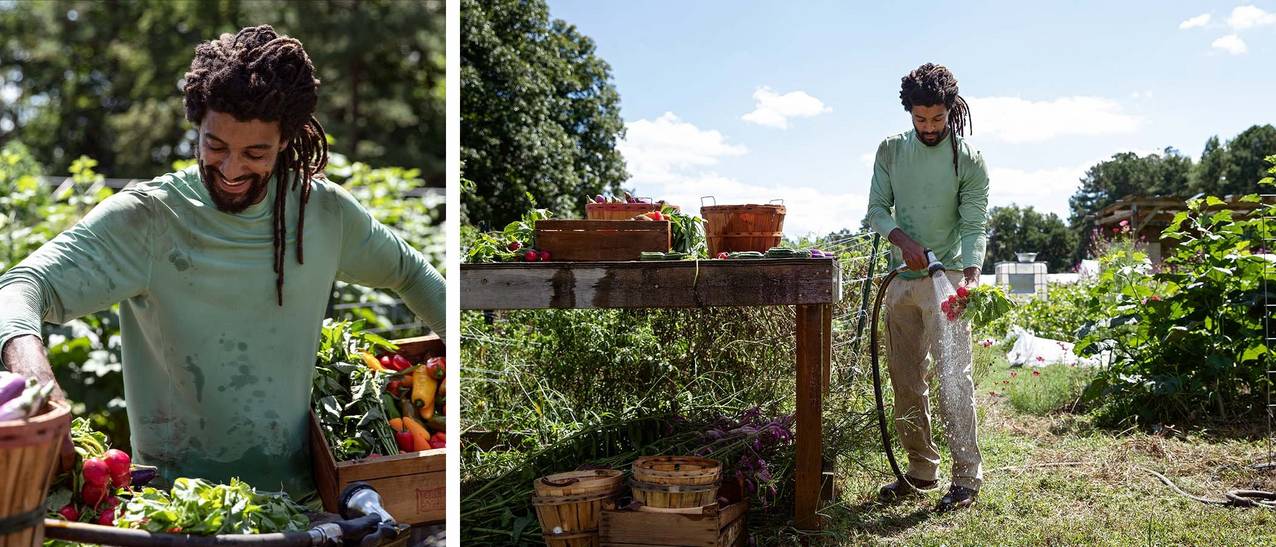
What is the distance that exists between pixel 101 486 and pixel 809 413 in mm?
2341

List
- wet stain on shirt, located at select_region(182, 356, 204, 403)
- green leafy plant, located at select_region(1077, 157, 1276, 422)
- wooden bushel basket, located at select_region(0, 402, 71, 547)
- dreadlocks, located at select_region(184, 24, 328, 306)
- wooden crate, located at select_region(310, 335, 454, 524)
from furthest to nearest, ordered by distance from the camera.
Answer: green leafy plant, located at select_region(1077, 157, 1276, 422) < wooden crate, located at select_region(310, 335, 454, 524) < wet stain on shirt, located at select_region(182, 356, 204, 403) < dreadlocks, located at select_region(184, 24, 328, 306) < wooden bushel basket, located at select_region(0, 402, 71, 547)

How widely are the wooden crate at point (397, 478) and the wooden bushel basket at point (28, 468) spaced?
751mm

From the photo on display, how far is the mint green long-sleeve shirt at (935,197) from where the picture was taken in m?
3.97

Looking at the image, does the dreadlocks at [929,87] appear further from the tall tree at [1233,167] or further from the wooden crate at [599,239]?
the tall tree at [1233,167]

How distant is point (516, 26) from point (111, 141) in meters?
9.65

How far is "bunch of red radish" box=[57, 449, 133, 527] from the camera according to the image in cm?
156

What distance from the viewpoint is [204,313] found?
77.5 inches

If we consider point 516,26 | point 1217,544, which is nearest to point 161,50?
point 1217,544

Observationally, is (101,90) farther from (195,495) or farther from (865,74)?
(195,495)

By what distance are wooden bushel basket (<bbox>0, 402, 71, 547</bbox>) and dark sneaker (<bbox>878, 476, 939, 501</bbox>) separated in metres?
3.25

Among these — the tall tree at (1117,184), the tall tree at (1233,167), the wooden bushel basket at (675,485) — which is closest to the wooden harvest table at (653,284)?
the wooden bushel basket at (675,485)

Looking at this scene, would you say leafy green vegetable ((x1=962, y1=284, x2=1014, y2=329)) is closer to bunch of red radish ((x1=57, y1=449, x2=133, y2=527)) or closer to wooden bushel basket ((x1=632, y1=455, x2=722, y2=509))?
wooden bushel basket ((x1=632, y1=455, x2=722, y2=509))

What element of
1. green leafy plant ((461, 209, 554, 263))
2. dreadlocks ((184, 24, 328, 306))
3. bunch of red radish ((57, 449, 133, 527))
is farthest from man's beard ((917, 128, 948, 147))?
bunch of red radish ((57, 449, 133, 527))

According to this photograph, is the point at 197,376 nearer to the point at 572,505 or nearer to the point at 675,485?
the point at 572,505
